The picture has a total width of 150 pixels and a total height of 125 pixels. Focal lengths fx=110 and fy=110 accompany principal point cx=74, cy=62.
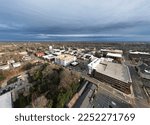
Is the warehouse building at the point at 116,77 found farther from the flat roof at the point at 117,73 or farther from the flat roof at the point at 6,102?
the flat roof at the point at 6,102

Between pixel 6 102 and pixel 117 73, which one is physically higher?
pixel 117 73

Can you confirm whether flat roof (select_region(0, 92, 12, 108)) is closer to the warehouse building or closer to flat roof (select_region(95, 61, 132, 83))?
the warehouse building

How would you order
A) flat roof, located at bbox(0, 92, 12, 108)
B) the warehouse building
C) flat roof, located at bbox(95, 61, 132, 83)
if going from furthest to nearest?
flat roof, located at bbox(95, 61, 132, 83), the warehouse building, flat roof, located at bbox(0, 92, 12, 108)

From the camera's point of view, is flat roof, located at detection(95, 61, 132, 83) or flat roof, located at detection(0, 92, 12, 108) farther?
flat roof, located at detection(95, 61, 132, 83)

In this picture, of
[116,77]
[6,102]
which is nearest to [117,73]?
[116,77]

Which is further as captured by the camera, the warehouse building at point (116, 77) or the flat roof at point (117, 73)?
the flat roof at point (117, 73)

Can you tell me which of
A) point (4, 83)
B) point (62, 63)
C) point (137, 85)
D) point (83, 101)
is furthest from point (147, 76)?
point (4, 83)

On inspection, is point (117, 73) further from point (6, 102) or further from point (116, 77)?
point (6, 102)

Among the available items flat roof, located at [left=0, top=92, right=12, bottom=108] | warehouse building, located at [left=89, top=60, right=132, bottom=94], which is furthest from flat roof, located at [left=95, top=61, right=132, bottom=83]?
flat roof, located at [left=0, top=92, right=12, bottom=108]

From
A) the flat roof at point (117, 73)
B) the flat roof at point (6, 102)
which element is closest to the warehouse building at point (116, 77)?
the flat roof at point (117, 73)

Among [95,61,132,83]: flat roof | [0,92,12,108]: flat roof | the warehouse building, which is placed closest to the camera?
[0,92,12,108]: flat roof

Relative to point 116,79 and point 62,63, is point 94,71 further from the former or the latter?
point 62,63
